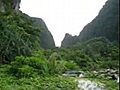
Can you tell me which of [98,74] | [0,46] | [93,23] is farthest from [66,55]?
[93,23]

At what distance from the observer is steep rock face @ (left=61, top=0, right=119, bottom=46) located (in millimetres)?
24625

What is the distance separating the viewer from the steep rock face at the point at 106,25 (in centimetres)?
2462

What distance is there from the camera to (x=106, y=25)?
26094 millimetres

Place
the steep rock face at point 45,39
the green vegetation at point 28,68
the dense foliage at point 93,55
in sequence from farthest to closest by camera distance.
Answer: the steep rock face at point 45,39, the dense foliage at point 93,55, the green vegetation at point 28,68

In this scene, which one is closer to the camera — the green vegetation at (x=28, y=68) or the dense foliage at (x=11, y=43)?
the green vegetation at (x=28, y=68)

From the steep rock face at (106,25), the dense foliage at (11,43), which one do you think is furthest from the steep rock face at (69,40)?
the dense foliage at (11,43)

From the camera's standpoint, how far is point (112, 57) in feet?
47.4

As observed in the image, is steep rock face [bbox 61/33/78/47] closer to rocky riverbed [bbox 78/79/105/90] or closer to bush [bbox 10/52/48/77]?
bush [bbox 10/52/48/77]

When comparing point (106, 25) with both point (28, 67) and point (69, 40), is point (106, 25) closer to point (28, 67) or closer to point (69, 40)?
point (69, 40)

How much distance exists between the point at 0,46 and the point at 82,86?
3.15 metres

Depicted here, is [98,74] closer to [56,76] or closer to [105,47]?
[56,76]

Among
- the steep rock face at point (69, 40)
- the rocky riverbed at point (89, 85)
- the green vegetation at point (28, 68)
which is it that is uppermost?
the steep rock face at point (69, 40)

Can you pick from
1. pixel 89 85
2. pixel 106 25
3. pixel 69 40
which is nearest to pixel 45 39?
pixel 69 40

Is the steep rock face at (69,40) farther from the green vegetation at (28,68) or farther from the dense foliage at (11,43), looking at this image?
the dense foliage at (11,43)
